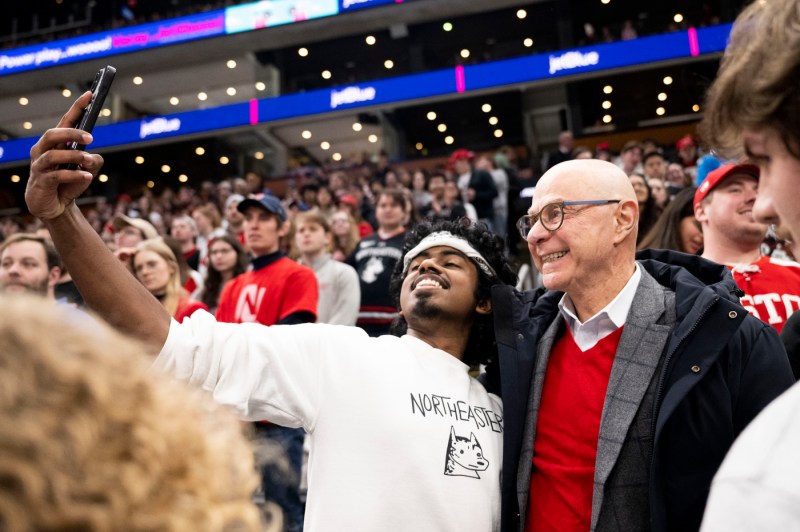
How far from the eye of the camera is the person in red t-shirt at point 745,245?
2.46 m

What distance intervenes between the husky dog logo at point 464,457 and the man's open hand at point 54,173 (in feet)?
3.83

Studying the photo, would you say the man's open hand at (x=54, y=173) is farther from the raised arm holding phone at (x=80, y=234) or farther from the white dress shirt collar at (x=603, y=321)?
the white dress shirt collar at (x=603, y=321)

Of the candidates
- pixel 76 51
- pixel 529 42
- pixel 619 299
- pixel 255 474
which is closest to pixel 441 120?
pixel 529 42

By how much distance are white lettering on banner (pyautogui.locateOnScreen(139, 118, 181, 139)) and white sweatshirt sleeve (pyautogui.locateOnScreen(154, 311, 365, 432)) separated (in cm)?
1916

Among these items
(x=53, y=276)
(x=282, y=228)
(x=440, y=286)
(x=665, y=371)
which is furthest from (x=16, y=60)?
(x=665, y=371)

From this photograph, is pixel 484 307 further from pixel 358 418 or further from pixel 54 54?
pixel 54 54

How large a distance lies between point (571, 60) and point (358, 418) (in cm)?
1651

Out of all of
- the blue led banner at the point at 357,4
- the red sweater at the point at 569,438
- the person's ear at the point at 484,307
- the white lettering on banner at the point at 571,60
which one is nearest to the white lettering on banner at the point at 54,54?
the blue led banner at the point at 357,4

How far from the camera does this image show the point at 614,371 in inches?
69.0

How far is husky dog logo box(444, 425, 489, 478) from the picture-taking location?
1.81 metres

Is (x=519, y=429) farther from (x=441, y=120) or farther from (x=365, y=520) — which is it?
(x=441, y=120)

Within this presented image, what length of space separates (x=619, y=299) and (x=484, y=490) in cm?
68

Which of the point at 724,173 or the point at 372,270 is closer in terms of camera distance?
the point at 724,173

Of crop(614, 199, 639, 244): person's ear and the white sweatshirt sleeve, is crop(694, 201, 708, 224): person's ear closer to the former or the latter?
crop(614, 199, 639, 244): person's ear
